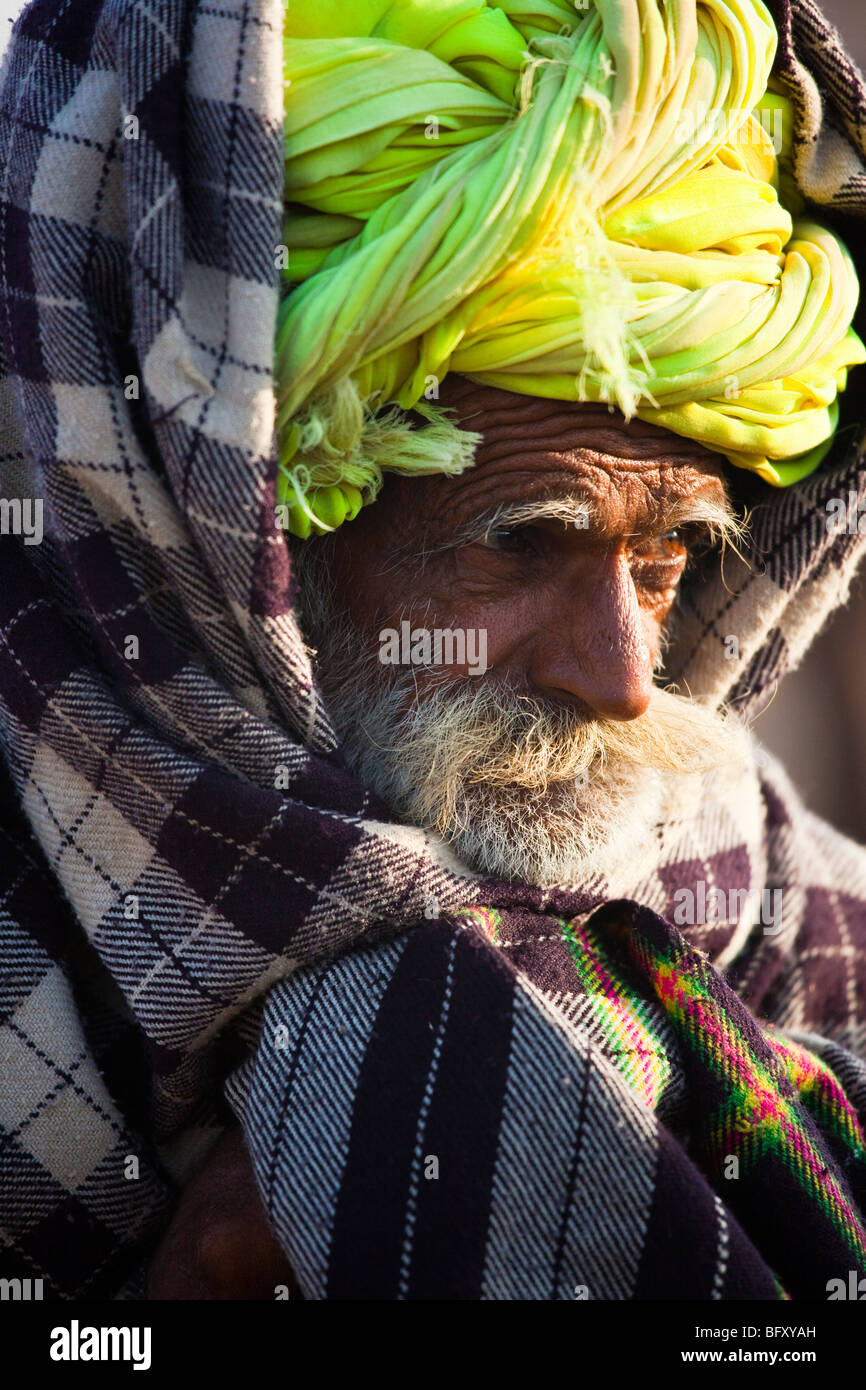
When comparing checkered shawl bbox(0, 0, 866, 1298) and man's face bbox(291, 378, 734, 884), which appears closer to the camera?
checkered shawl bbox(0, 0, 866, 1298)

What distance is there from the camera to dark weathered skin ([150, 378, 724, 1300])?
1.59 m

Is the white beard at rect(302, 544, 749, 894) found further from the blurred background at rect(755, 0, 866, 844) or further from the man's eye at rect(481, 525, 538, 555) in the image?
the blurred background at rect(755, 0, 866, 844)

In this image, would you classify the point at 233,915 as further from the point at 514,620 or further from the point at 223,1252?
the point at 514,620

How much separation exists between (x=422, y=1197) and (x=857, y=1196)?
65 cm

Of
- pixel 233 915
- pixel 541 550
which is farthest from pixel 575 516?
pixel 233 915

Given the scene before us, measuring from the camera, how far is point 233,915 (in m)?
1.39

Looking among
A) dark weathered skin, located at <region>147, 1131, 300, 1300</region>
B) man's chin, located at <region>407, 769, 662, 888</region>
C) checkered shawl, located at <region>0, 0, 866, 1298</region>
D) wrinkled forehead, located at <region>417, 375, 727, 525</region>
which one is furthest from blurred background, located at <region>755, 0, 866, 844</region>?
dark weathered skin, located at <region>147, 1131, 300, 1300</region>

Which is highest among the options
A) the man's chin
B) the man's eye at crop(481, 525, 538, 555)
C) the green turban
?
the green turban

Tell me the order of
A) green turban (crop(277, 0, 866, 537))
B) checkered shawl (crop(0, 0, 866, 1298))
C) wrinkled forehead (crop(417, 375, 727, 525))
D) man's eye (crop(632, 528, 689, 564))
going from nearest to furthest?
checkered shawl (crop(0, 0, 866, 1298))
green turban (crop(277, 0, 866, 537))
wrinkled forehead (crop(417, 375, 727, 525))
man's eye (crop(632, 528, 689, 564))

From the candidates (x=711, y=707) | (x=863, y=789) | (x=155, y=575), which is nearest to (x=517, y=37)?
(x=155, y=575)

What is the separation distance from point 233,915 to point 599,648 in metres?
0.64

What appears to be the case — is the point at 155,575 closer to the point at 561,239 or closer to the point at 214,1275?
the point at 561,239

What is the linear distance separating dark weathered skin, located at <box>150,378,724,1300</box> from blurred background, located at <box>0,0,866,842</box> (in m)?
3.69

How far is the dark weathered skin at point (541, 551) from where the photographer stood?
1.59 m
